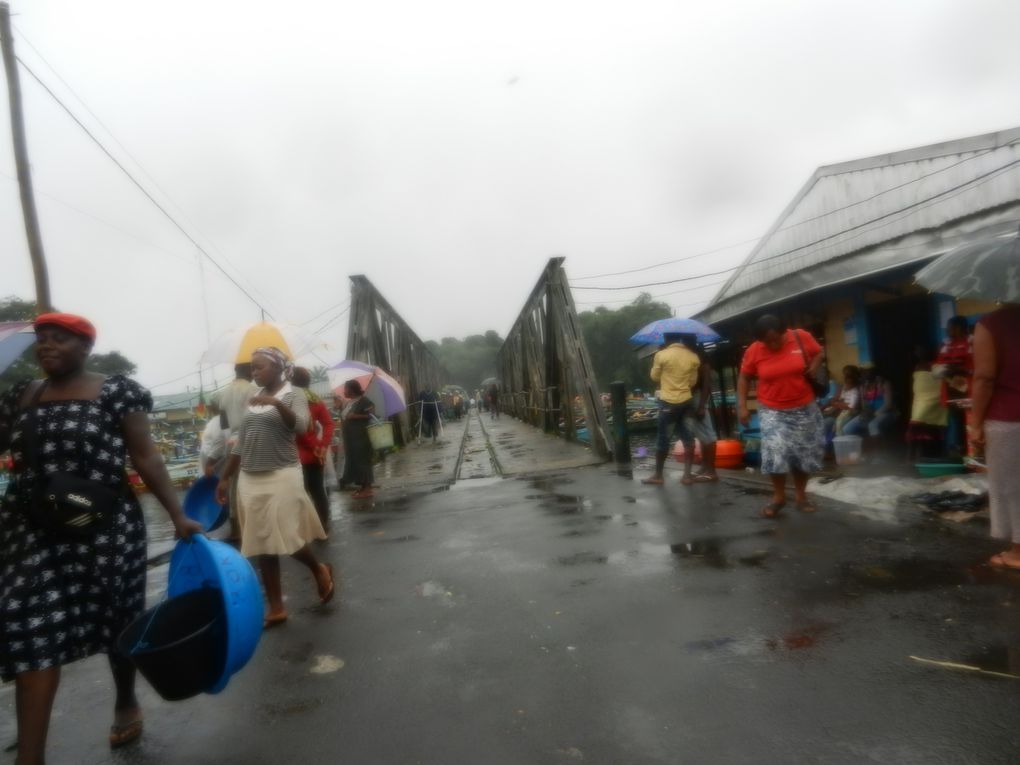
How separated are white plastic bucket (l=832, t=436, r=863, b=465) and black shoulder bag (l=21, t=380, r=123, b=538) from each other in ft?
26.9

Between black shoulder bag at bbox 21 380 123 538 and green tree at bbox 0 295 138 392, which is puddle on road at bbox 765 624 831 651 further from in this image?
green tree at bbox 0 295 138 392

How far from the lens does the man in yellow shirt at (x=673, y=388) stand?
311 inches

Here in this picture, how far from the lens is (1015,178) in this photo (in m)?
10.8

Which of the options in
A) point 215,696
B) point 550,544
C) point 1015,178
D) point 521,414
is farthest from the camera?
point 521,414

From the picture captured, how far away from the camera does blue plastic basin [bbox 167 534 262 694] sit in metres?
2.81

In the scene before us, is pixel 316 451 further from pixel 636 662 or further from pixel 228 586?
pixel 636 662

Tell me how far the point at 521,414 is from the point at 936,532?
2194 cm

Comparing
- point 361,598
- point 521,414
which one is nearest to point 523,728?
point 361,598

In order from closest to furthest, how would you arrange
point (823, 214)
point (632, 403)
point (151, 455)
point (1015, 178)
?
point (151, 455) → point (1015, 178) → point (823, 214) → point (632, 403)

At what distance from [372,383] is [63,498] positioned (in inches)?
394

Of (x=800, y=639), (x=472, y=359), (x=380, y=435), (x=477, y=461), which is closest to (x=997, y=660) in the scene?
(x=800, y=639)

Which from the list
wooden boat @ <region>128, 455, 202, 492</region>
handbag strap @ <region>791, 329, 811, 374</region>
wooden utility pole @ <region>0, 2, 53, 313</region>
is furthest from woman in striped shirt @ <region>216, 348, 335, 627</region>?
wooden boat @ <region>128, 455, 202, 492</region>

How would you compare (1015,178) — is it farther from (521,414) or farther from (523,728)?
(521,414)

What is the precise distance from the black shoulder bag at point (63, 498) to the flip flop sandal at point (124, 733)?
2.90 ft
